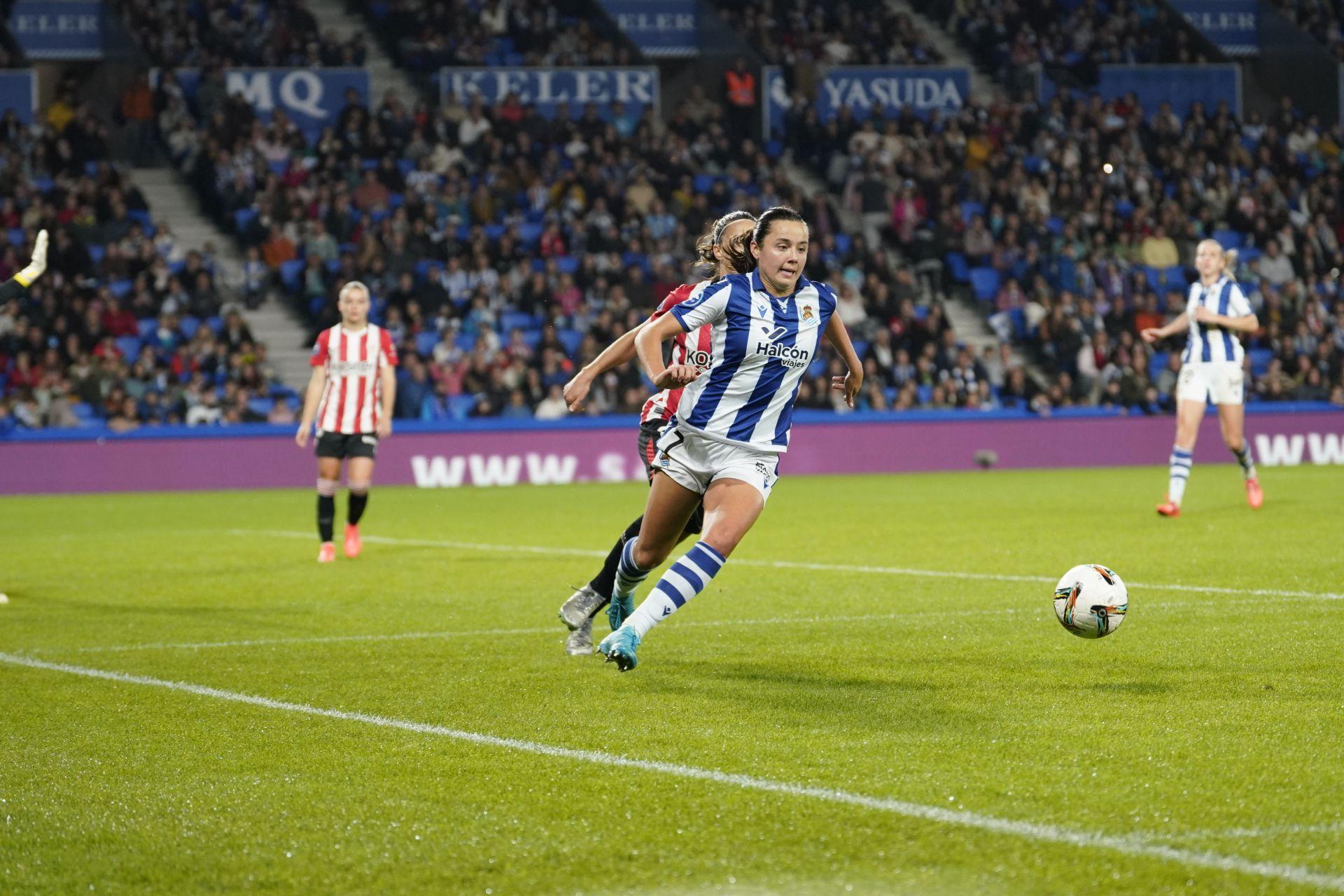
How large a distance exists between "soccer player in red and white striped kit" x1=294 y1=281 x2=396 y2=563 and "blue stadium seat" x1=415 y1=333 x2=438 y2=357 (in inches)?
482

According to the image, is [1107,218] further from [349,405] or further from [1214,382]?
[349,405]

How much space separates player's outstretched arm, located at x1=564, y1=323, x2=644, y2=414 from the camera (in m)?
6.64

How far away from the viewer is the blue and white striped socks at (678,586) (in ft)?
21.6

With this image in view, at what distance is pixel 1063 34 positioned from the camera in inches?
→ 1400

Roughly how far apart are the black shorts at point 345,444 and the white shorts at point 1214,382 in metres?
7.18

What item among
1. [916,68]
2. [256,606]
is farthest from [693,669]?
[916,68]

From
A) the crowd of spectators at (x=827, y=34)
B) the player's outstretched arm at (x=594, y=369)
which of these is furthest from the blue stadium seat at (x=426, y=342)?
the player's outstretched arm at (x=594, y=369)

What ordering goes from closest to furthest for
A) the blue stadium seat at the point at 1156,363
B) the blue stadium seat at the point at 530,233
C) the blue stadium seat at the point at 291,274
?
the blue stadium seat at the point at 291,274, the blue stadium seat at the point at 1156,363, the blue stadium seat at the point at 530,233

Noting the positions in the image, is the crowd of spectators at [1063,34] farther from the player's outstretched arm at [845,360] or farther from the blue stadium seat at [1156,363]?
the player's outstretched arm at [845,360]

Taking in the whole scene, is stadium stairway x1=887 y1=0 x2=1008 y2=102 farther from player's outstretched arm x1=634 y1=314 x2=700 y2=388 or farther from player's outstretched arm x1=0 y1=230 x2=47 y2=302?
player's outstretched arm x1=634 y1=314 x2=700 y2=388

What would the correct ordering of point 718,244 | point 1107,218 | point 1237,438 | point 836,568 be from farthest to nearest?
point 1107,218 < point 1237,438 < point 836,568 < point 718,244

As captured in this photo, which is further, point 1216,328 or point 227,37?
point 227,37

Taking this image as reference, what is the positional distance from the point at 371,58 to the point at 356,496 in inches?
800

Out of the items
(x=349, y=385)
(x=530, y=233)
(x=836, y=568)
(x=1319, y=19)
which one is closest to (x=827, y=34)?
(x=530, y=233)
